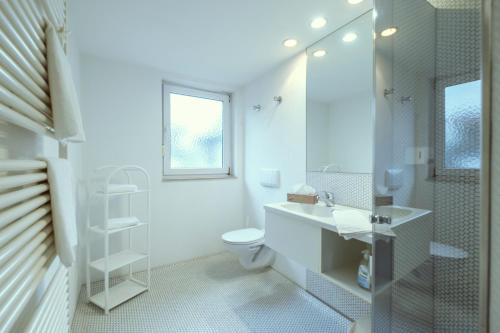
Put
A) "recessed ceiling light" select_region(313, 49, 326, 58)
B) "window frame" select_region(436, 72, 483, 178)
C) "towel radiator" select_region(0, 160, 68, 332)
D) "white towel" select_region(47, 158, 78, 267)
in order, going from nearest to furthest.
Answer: "towel radiator" select_region(0, 160, 68, 332) < "white towel" select_region(47, 158, 78, 267) < "window frame" select_region(436, 72, 483, 178) < "recessed ceiling light" select_region(313, 49, 326, 58)

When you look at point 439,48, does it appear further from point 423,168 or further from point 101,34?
point 101,34

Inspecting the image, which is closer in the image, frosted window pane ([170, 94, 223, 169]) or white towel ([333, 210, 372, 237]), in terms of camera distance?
white towel ([333, 210, 372, 237])

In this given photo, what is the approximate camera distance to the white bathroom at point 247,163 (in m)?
0.75

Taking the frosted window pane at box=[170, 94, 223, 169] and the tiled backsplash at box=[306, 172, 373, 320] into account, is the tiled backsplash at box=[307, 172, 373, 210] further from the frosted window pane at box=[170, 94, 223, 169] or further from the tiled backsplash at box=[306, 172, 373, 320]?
the frosted window pane at box=[170, 94, 223, 169]

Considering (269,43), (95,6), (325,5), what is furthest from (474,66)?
(95,6)

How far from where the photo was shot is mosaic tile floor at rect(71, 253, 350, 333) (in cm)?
156

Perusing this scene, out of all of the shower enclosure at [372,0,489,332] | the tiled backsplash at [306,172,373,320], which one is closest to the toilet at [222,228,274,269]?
the tiled backsplash at [306,172,373,320]

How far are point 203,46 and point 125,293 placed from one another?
7.19ft

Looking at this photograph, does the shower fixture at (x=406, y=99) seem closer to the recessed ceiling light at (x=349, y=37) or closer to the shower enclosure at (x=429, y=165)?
the shower enclosure at (x=429, y=165)

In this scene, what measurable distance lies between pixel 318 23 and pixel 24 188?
6.02ft

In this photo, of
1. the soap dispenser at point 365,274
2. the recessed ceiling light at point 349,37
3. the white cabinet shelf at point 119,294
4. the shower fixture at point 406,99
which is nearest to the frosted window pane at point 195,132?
the white cabinet shelf at point 119,294

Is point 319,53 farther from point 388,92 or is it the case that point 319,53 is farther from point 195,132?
point 195,132

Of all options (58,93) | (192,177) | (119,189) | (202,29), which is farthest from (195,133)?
(58,93)

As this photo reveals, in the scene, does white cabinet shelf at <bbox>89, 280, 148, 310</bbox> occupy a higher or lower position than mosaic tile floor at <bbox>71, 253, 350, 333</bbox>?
higher
